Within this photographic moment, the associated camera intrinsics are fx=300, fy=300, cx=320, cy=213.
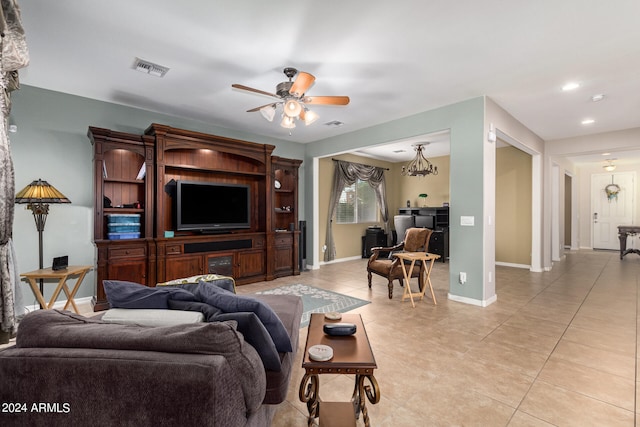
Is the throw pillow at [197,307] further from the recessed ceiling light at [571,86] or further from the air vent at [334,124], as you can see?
the recessed ceiling light at [571,86]

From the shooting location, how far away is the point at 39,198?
10.7 feet

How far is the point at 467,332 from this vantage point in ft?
10.2

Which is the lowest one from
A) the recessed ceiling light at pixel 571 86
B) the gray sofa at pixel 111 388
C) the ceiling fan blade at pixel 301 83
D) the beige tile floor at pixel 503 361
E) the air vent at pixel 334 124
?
the beige tile floor at pixel 503 361

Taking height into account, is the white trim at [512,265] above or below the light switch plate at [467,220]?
below


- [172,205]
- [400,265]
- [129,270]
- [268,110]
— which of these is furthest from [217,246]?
[400,265]

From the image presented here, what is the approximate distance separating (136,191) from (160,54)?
2332 mm

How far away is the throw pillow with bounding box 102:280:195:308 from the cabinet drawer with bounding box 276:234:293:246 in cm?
414

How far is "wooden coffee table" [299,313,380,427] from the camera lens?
1477mm

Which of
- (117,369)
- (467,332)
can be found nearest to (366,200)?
(467,332)

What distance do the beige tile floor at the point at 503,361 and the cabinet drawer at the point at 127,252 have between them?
160 centimetres

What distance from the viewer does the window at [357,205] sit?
7.82 m

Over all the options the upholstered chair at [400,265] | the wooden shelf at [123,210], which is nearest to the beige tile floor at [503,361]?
the upholstered chair at [400,265]

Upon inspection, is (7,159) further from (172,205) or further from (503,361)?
(503,361)

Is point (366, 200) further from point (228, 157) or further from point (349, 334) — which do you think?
point (349, 334)
